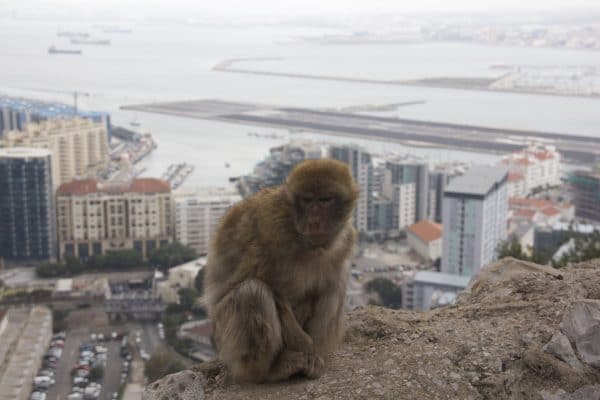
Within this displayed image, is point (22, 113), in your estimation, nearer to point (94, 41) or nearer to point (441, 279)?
point (441, 279)

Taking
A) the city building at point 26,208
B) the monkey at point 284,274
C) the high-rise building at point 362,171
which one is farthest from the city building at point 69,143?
the monkey at point 284,274

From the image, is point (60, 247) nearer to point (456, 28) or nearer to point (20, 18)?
point (20, 18)

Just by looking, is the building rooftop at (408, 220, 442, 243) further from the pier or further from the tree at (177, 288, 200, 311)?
the pier

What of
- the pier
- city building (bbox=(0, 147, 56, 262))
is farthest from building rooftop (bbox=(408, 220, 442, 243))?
the pier

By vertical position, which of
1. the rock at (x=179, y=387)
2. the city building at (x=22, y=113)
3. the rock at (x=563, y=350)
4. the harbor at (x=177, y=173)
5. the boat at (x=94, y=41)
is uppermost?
the boat at (x=94, y=41)

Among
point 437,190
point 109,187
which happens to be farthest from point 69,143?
point 437,190

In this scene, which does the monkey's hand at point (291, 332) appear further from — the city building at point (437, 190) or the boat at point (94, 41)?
the boat at point (94, 41)

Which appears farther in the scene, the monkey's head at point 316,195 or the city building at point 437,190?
the city building at point 437,190
